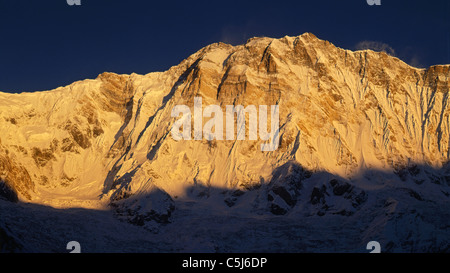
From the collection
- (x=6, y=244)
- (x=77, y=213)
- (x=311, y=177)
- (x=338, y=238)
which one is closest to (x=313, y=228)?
(x=338, y=238)

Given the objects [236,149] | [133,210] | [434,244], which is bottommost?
[434,244]

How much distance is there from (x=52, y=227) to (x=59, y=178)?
Result: 48.3 m

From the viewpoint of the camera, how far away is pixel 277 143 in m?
196

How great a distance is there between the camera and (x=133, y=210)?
169750 mm

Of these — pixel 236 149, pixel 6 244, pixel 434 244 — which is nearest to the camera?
pixel 6 244

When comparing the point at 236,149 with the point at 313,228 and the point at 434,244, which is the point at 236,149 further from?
the point at 434,244

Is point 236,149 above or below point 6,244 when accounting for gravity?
above

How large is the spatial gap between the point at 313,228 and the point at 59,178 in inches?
3065

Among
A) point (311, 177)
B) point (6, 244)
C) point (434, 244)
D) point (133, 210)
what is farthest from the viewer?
point (311, 177)
